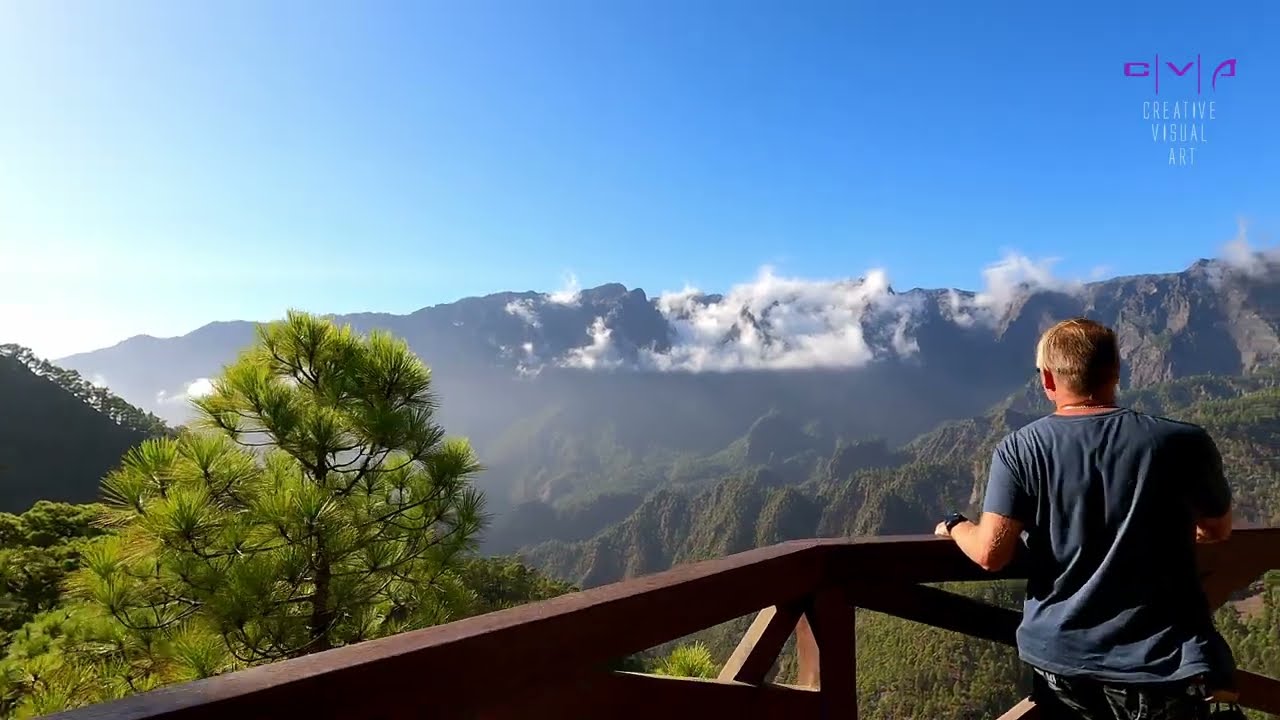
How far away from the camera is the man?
1400 mm

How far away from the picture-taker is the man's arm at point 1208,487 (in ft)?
4.68

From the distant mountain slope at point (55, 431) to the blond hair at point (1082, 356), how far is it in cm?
4715

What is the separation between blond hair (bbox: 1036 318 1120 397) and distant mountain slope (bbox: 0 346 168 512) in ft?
155

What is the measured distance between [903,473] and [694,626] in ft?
481

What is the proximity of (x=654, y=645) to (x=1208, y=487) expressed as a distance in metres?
1.18

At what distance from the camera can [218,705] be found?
2.47ft

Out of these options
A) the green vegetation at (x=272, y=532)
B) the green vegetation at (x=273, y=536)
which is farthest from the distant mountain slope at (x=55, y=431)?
the green vegetation at (x=272, y=532)

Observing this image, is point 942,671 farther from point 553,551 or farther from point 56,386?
point 553,551

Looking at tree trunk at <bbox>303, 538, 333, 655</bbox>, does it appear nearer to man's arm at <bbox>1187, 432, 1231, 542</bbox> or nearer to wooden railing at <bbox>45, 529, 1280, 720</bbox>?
wooden railing at <bbox>45, 529, 1280, 720</bbox>

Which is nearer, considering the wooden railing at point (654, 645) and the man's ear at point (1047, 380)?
the wooden railing at point (654, 645)

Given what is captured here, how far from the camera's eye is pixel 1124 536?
141 cm

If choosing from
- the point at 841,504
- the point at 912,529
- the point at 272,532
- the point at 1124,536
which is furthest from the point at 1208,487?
the point at 841,504

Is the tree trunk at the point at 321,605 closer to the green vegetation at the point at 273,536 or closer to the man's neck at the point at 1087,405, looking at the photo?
the green vegetation at the point at 273,536

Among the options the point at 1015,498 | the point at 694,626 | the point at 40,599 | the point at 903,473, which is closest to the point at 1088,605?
the point at 1015,498
